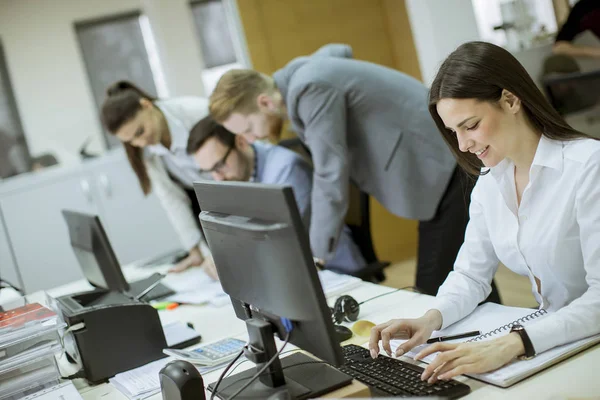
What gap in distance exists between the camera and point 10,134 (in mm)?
6660

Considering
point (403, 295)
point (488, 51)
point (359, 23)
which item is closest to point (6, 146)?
point (359, 23)

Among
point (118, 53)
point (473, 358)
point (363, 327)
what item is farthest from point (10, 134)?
point (473, 358)

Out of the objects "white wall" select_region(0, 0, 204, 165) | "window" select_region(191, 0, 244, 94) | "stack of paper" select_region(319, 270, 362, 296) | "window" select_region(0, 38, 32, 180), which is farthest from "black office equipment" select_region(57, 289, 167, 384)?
"window" select_region(0, 38, 32, 180)

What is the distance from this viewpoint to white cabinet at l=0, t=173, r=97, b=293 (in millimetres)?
4129

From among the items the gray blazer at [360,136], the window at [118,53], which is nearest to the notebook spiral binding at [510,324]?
the gray blazer at [360,136]

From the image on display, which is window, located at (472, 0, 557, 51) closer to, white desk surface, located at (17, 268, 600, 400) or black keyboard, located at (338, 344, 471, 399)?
white desk surface, located at (17, 268, 600, 400)

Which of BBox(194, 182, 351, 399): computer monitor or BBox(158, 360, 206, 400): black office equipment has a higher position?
BBox(194, 182, 351, 399): computer monitor

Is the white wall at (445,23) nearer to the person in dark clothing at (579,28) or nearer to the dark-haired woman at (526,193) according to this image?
the person in dark clothing at (579,28)

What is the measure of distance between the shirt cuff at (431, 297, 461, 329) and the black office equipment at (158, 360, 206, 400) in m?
0.56

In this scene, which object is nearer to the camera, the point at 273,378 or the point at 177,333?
the point at 273,378

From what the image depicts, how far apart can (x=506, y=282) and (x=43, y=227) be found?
108 inches

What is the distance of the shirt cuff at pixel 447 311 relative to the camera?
158cm

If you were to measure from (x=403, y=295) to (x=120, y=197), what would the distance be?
2.73 metres

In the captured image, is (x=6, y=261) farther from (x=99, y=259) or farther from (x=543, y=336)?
(x=543, y=336)
